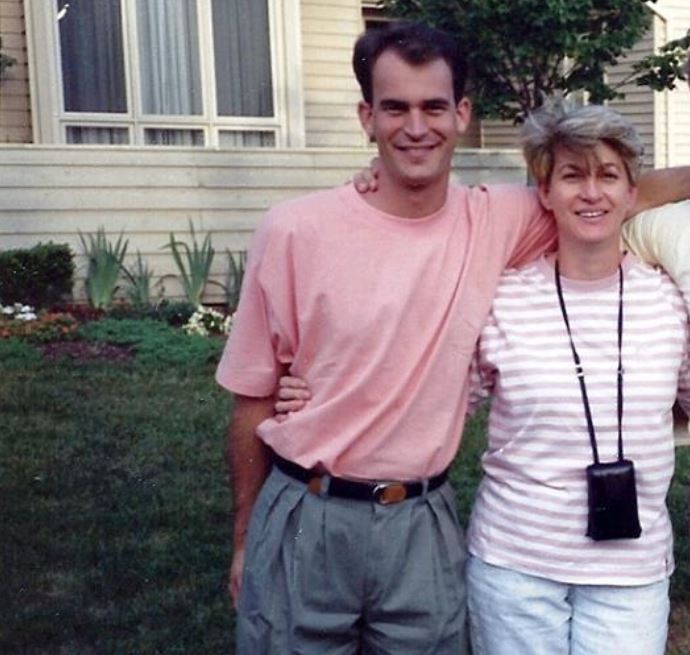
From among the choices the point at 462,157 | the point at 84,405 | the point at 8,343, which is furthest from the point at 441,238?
the point at 462,157

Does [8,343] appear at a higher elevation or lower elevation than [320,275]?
lower

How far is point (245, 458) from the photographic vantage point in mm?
2926

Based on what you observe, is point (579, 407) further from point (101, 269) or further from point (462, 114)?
point (101, 269)

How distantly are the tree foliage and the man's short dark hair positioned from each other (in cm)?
778

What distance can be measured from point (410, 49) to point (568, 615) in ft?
4.30

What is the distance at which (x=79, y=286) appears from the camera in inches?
411

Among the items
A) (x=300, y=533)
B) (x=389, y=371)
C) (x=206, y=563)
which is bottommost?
(x=206, y=563)

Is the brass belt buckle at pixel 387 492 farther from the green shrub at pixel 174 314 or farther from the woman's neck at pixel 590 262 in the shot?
the green shrub at pixel 174 314

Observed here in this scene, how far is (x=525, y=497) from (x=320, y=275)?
67 centimetres

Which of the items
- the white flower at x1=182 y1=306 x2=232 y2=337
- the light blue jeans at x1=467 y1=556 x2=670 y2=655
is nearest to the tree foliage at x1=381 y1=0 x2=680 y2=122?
the white flower at x1=182 y1=306 x2=232 y2=337

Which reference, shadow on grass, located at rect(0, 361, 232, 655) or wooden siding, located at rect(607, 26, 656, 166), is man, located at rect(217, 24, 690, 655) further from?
wooden siding, located at rect(607, 26, 656, 166)

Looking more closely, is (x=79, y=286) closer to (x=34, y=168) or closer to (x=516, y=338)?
(x=34, y=168)

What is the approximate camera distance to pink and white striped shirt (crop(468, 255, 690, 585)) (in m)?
2.63

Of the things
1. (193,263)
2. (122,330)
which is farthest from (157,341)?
(193,263)
